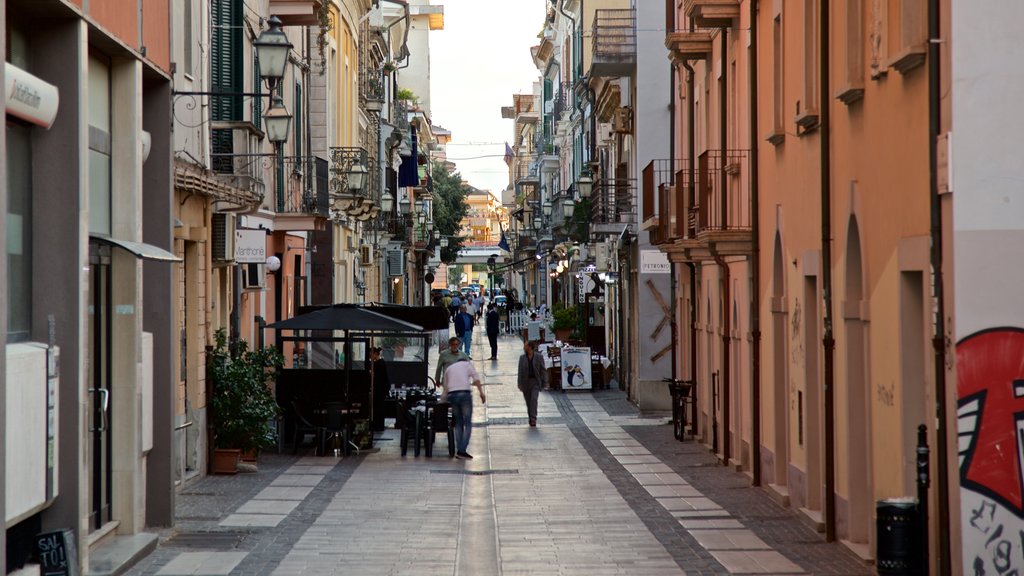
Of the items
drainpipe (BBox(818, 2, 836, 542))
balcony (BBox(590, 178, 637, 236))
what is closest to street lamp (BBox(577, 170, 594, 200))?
balcony (BBox(590, 178, 637, 236))

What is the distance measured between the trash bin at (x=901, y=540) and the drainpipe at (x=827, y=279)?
407 cm

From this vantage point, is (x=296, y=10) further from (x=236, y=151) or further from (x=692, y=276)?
(x=692, y=276)

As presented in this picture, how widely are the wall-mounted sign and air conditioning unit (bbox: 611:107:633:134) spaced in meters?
24.8

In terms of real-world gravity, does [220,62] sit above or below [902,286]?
above

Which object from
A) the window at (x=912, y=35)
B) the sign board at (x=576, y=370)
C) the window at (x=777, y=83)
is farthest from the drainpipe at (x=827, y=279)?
the sign board at (x=576, y=370)

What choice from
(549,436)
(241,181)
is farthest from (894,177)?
(549,436)

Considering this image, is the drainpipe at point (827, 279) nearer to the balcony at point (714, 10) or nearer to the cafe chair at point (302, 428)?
the balcony at point (714, 10)

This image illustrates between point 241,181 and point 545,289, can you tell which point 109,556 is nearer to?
point 241,181

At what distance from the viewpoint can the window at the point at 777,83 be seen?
1761cm

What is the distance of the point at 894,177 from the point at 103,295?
674 cm

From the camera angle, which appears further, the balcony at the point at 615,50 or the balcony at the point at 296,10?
the balcony at the point at 615,50

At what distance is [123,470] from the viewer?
1355 centimetres

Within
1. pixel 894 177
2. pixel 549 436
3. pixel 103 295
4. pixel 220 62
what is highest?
pixel 220 62

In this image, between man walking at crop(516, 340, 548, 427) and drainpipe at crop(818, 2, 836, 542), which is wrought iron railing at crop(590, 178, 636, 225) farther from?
drainpipe at crop(818, 2, 836, 542)
